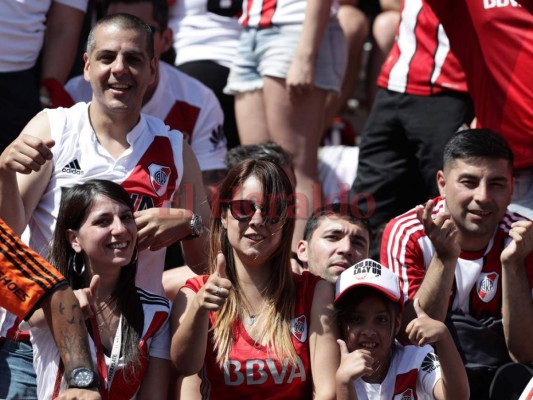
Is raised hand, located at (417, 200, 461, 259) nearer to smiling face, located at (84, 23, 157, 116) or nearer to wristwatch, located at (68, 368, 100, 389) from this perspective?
smiling face, located at (84, 23, 157, 116)

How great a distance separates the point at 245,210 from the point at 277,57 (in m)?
2.01

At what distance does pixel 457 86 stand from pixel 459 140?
2.64 ft

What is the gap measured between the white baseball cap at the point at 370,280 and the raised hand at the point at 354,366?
0.33 metres

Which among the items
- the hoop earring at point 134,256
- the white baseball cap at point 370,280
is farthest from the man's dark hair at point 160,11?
the white baseball cap at point 370,280

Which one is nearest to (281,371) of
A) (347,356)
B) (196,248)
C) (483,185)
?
(347,356)

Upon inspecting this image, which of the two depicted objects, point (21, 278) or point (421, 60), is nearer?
point (21, 278)

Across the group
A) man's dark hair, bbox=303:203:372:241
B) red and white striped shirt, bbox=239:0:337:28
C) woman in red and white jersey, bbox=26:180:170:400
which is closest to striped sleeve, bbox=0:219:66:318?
woman in red and white jersey, bbox=26:180:170:400

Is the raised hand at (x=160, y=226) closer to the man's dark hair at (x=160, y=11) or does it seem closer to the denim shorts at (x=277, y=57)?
the denim shorts at (x=277, y=57)

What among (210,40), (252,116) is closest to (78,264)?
(252,116)

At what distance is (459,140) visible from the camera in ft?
18.0

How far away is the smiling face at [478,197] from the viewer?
537 centimetres

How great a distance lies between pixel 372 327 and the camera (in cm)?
472

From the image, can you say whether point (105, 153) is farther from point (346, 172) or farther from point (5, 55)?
point (346, 172)

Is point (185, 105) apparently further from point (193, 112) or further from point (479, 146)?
point (479, 146)
